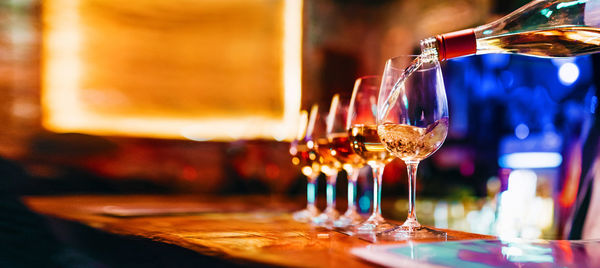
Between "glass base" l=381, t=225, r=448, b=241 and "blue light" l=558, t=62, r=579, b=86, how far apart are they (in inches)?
81.8

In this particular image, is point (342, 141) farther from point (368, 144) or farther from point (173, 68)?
point (173, 68)

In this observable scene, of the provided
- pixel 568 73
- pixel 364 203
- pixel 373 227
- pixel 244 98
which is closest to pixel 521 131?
pixel 568 73

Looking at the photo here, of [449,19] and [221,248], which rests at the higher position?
[449,19]

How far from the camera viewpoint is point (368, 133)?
896 millimetres

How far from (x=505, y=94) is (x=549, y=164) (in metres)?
0.43

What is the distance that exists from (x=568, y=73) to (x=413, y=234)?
215 centimetres

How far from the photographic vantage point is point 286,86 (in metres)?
3.28

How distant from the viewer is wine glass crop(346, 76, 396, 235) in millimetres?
875

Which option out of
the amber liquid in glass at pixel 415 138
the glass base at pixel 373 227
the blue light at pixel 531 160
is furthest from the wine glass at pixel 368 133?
the blue light at pixel 531 160

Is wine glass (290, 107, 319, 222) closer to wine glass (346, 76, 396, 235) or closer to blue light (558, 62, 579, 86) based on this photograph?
wine glass (346, 76, 396, 235)

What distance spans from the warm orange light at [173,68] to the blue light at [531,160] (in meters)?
1.28

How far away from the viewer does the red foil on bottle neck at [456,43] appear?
0.69m

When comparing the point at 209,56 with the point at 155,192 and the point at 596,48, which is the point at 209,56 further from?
the point at 596,48

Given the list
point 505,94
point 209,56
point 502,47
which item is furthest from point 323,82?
point 502,47
